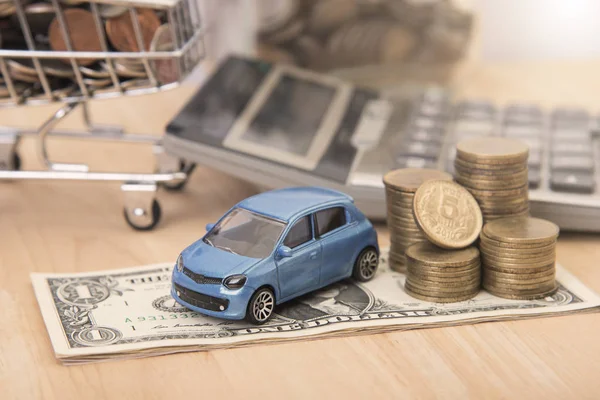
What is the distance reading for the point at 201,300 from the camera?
922mm

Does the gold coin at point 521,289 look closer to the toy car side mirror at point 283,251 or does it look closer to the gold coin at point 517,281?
the gold coin at point 517,281

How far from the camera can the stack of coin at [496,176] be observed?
1.03 meters

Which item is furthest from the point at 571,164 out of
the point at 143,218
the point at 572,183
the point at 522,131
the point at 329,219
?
the point at 143,218

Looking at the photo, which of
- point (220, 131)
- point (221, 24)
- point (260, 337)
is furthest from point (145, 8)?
point (221, 24)

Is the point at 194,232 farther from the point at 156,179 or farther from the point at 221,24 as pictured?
the point at 221,24

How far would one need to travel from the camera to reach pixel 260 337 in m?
0.91

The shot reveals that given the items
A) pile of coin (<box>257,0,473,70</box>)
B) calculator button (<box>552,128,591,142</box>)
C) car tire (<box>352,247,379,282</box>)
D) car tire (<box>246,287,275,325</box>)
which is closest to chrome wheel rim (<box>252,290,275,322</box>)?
car tire (<box>246,287,275,325</box>)

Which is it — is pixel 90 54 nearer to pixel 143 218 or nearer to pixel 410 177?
pixel 143 218

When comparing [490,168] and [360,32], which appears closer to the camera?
[490,168]

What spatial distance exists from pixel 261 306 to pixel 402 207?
22 cm

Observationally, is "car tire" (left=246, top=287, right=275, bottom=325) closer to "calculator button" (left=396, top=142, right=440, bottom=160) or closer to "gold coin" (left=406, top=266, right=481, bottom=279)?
"gold coin" (left=406, top=266, right=481, bottom=279)

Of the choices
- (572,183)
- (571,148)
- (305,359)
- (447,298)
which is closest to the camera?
(305,359)

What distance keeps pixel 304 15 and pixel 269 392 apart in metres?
1.02

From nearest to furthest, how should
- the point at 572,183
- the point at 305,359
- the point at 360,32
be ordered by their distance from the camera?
the point at 305,359 < the point at 572,183 < the point at 360,32
